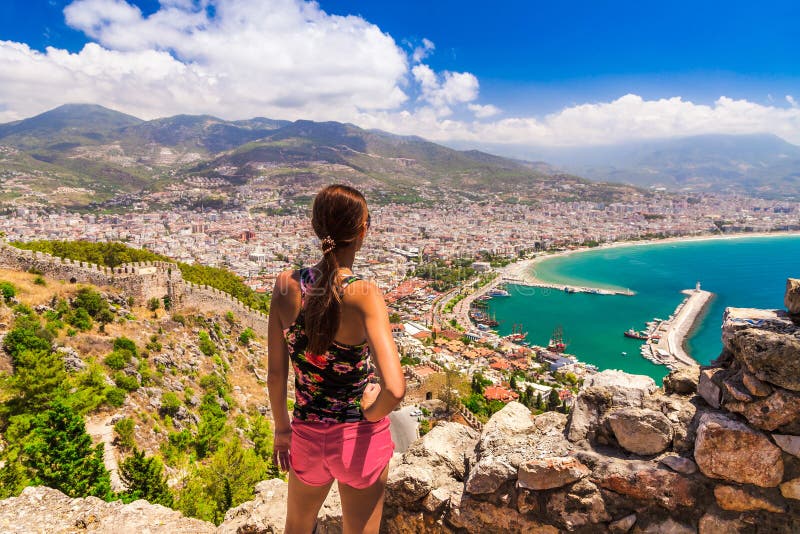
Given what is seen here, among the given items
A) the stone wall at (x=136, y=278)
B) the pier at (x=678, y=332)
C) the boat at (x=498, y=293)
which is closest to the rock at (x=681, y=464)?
the stone wall at (x=136, y=278)

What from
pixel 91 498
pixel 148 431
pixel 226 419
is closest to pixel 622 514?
pixel 91 498

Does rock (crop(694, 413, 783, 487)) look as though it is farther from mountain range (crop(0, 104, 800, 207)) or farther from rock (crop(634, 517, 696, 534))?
mountain range (crop(0, 104, 800, 207))

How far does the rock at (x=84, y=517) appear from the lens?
2.88 metres

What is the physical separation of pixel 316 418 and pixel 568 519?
1329mm

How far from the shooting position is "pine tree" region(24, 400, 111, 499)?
4945 millimetres

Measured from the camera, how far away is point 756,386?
1691 mm

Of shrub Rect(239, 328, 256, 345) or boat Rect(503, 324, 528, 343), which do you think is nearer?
shrub Rect(239, 328, 256, 345)

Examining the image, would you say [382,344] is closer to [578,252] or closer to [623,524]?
[623,524]

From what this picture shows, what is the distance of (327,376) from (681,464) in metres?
1.65

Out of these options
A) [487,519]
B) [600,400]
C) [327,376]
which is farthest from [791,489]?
[327,376]

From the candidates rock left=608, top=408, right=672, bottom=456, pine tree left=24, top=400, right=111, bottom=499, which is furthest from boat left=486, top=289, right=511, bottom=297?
rock left=608, top=408, right=672, bottom=456

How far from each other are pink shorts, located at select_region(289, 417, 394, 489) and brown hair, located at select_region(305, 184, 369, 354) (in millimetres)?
329

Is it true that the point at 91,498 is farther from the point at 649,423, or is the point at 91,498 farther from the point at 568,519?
the point at 649,423

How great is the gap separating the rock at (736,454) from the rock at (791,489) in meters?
0.03
